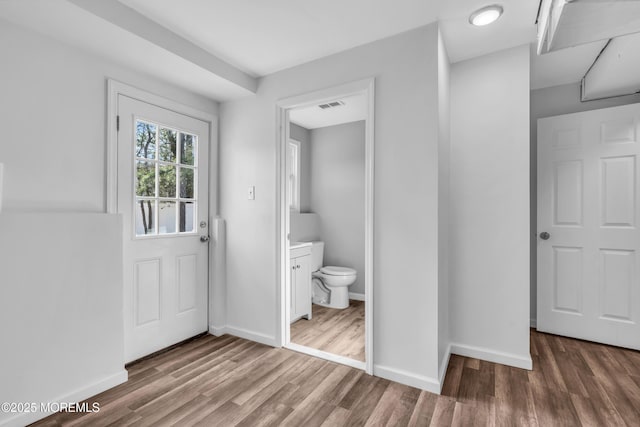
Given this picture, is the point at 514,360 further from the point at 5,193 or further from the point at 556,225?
the point at 5,193

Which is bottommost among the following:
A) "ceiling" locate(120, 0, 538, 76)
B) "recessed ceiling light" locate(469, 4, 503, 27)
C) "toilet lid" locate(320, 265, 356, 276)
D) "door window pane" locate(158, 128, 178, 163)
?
"toilet lid" locate(320, 265, 356, 276)

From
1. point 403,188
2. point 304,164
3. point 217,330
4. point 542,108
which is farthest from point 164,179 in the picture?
point 542,108

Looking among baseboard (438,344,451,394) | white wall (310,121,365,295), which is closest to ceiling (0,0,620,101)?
white wall (310,121,365,295)

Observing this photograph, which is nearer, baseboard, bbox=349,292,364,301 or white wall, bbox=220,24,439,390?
white wall, bbox=220,24,439,390

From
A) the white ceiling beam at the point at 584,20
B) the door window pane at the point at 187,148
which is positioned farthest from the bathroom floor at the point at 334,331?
the white ceiling beam at the point at 584,20

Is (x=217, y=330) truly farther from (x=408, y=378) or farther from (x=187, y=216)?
(x=408, y=378)

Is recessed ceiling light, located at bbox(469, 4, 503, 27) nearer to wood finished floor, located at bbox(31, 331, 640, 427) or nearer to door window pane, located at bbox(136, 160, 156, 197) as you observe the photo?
wood finished floor, located at bbox(31, 331, 640, 427)

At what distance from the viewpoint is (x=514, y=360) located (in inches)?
90.3

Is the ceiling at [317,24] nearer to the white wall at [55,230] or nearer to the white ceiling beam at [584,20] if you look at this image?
the white ceiling beam at [584,20]

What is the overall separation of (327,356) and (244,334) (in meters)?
0.84

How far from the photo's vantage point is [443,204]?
221 cm

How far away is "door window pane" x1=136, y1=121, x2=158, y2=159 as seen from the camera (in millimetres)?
2361

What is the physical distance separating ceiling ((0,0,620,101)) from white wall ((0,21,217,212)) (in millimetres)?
114

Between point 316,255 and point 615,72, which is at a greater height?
point 615,72
